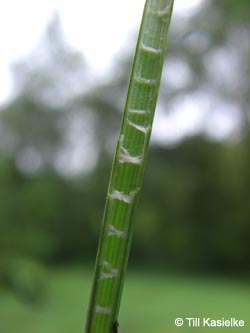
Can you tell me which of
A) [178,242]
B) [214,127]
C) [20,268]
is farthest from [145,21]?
[178,242]

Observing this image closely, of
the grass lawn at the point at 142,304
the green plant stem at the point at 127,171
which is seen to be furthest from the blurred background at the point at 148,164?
the green plant stem at the point at 127,171

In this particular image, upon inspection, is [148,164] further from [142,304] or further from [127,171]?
[127,171]

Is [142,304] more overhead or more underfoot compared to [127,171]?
more underfoot

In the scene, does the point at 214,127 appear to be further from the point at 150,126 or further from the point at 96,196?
the point at 150,126

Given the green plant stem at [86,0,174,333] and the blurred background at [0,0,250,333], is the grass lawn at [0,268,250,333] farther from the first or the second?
the green plant stem at [86,0,174,333]

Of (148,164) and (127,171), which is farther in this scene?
(148,164)

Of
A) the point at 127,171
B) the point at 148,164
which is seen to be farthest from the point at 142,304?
the point at 127,171

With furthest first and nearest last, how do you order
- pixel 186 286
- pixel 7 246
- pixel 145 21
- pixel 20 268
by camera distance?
pixel 186 286 < pixel 7 246 < pixel 20 268 < pixel 145 21
